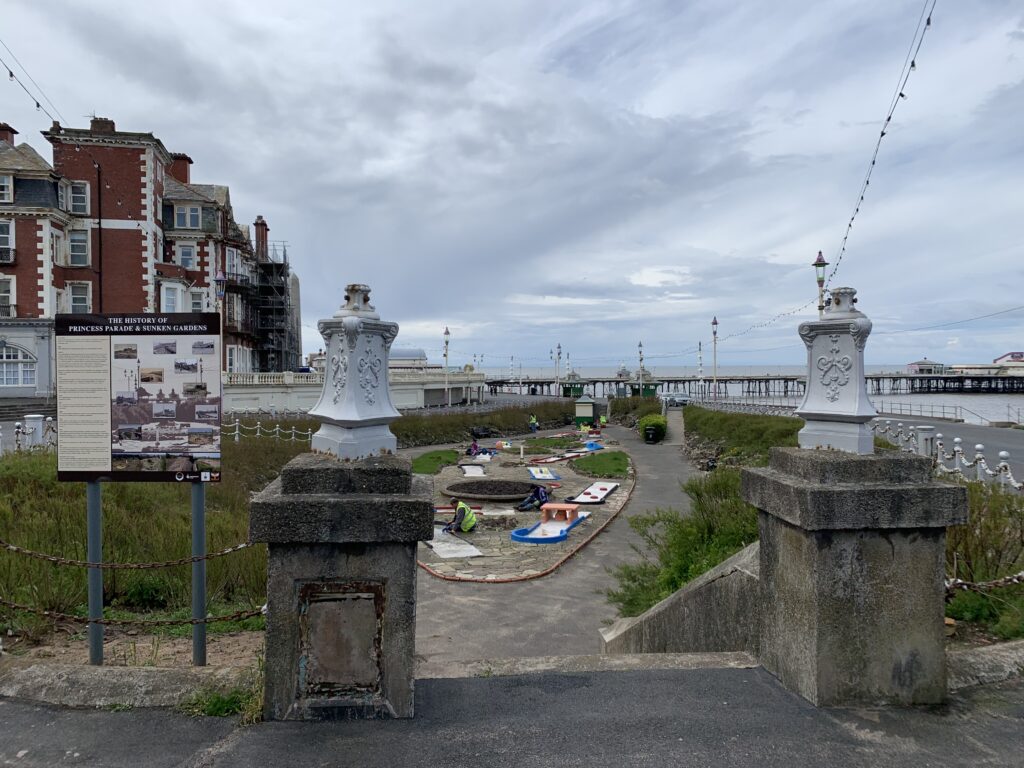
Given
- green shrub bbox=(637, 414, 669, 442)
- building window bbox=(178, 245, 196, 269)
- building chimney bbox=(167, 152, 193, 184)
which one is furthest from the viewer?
building chimney bbox=(167, 152, 193, 184)

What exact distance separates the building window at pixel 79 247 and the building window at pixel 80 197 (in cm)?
114

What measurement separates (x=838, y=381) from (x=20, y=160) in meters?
39.9

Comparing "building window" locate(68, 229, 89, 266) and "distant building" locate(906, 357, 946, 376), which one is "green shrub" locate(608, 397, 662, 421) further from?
"distant building" locate(906, 357, 946, 376)

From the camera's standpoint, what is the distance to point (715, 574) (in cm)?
507

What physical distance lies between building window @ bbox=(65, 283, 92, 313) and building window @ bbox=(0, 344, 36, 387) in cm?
422

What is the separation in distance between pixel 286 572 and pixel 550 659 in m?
1.81

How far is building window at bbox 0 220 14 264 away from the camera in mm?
31281

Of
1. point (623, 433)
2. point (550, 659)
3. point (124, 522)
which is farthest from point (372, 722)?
point (623, 433)

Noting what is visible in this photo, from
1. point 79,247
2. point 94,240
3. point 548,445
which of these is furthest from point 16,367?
point 548,445

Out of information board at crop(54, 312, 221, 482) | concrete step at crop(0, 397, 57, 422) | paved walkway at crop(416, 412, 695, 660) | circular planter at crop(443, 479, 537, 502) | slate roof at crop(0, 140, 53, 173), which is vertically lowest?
paved walkway at crop(416, 412, 695, 660)

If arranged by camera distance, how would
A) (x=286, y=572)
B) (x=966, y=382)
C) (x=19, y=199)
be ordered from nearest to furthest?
(x=286, y=572) < (x=19, y=199) < (x=966, y=382)

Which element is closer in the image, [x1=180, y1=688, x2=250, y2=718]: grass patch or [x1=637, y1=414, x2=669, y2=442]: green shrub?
[x1=180, y1=688, x2=250, y2=718]: grass patch

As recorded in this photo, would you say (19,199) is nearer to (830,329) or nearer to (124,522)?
(124,522)

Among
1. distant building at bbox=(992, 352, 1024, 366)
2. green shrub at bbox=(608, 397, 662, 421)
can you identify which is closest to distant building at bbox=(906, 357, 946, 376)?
distant building at bbox=(992, 352, 1024, 366)
